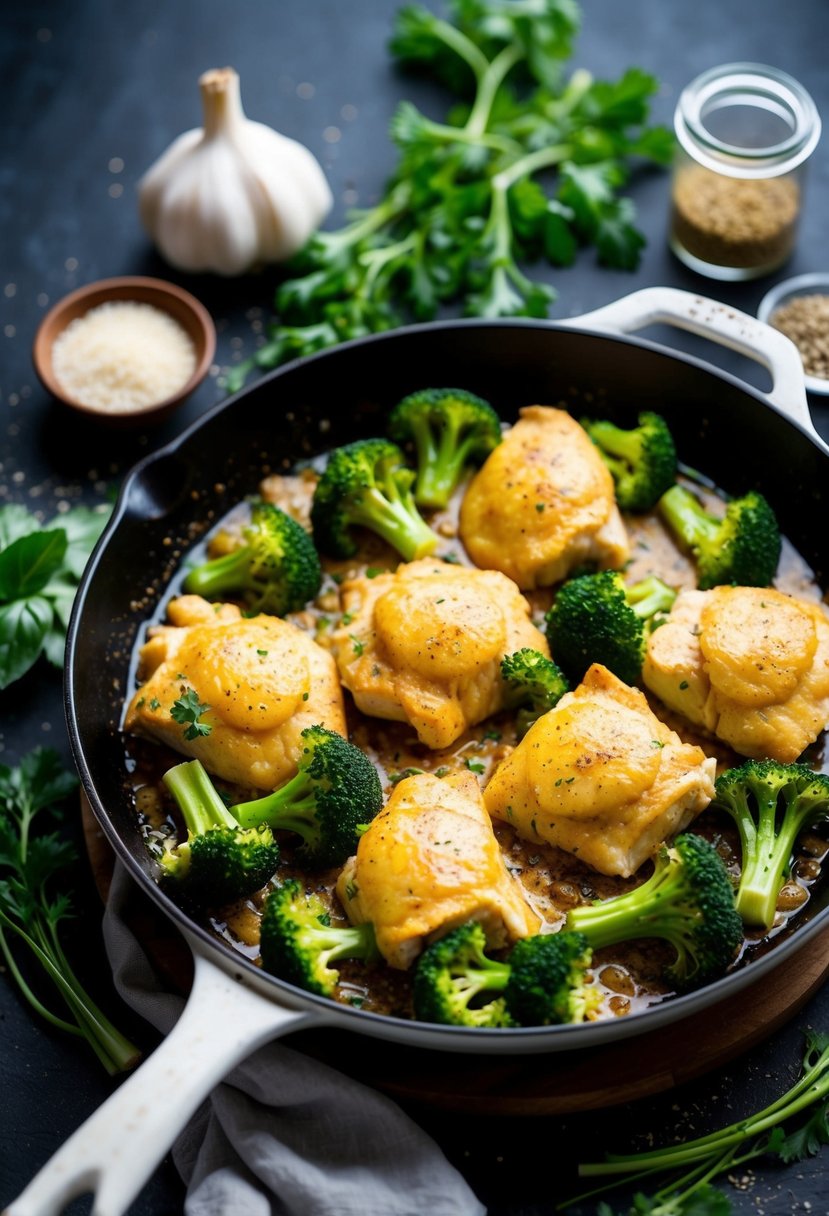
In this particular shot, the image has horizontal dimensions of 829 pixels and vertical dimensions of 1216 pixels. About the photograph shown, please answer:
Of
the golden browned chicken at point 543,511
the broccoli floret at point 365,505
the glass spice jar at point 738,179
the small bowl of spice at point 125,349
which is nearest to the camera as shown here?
the golden browned chicken at point 543,511

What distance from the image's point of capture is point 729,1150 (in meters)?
3.34

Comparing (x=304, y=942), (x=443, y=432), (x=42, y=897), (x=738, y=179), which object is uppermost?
(x=738, y=179)

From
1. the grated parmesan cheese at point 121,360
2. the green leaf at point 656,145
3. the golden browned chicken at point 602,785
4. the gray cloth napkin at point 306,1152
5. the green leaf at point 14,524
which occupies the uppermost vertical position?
the green leaf at point 656,145

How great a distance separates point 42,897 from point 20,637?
0.84 m

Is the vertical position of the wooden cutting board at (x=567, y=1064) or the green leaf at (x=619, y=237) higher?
the green leaf at (x=619, y=237)

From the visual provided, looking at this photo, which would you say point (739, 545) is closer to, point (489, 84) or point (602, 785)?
point (602, 785)

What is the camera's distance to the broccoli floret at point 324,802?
11.2 feet

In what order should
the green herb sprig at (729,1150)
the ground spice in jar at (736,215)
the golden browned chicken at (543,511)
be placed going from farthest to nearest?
the ground spice in jar at (736,215) < the golden browned chicken at (543,511) < the green herb sprig at (729,1150)

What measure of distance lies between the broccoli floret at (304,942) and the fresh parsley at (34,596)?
1.28 metres

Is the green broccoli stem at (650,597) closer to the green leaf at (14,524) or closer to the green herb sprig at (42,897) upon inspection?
the green herb sprig at (42,897)

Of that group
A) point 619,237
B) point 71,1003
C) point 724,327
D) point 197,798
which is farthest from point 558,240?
point 71,1003

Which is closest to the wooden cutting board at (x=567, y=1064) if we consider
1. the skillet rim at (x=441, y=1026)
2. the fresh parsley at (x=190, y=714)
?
the skillet rim at (x=441, y=1026)

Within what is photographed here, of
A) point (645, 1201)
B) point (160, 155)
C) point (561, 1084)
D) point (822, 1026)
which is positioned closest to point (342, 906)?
point (561, 1084)

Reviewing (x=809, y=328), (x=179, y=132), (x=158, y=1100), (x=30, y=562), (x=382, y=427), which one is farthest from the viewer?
(x=179, y=132)
